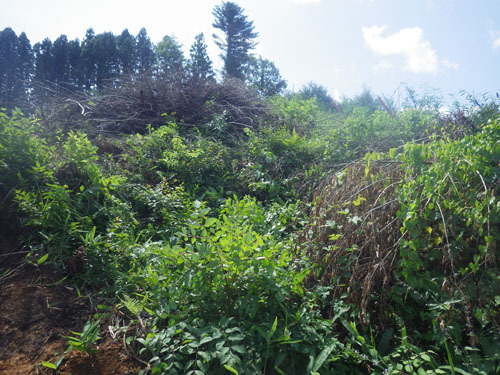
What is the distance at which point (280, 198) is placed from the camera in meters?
4.38

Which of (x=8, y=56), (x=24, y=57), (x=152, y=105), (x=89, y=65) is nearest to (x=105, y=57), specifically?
(x=89, y=65)

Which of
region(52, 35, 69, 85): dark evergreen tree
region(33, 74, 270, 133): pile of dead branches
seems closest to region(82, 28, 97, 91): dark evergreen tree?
region(52, 35, 69, 85): dark evergreen tree

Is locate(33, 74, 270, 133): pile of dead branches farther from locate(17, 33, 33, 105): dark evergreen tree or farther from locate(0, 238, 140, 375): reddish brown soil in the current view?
locate(17, 33, 33, 105): dark evergreen tree

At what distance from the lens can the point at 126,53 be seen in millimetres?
15664

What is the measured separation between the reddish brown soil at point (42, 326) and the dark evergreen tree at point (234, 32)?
22.5 meters

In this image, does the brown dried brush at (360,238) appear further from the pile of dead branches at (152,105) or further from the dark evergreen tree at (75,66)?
the dark evergreen tree at (75,66)

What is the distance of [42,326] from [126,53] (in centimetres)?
1562

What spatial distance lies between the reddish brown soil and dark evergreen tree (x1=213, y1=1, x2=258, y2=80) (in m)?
22.5

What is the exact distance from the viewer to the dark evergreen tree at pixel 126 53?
15.3 m

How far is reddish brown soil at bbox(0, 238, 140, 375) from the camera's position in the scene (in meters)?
2.01

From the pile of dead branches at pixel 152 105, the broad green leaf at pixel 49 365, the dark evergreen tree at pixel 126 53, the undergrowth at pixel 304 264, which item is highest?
the dark evergreen tree at pixel 126 53

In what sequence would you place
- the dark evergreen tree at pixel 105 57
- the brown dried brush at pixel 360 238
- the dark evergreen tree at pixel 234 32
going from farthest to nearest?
the dark evergreen tree at pixel 234 32
the dark evergreen tree at pixel 105 57
the brown dried brush at pixel 360 238

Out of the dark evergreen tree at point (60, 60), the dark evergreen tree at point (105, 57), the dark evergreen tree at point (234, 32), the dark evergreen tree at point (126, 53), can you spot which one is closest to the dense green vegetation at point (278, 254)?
the dark evergreen tree at point (105, 57)

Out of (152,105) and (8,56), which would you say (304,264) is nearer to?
(152,105)
